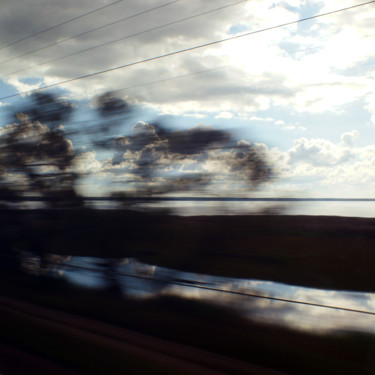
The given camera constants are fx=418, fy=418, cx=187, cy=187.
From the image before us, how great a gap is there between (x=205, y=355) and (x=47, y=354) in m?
1.84

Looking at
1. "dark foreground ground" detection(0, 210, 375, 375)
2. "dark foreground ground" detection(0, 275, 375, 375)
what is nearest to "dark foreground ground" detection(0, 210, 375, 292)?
"dark foreground ground" detection(0, 210, 375, 375)

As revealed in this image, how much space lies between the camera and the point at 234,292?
791 cm

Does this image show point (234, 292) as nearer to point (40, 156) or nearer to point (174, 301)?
point (174, 301)

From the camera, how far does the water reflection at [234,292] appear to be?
6215 mm

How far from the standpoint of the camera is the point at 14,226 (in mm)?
11305

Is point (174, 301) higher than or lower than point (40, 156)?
lower

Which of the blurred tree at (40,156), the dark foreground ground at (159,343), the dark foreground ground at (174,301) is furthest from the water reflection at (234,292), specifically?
the blurred tree at (40,156)

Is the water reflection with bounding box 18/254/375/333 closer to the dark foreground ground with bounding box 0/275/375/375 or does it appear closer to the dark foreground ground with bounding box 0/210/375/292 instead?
the dark foreground ground with bounding box 0/210/375/292

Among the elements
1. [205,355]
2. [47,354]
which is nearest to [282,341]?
[205,355]

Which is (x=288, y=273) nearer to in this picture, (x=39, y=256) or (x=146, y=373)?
(x=146, y=373)

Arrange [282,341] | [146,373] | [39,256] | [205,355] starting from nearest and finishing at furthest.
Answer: [146,373] < [205,355] < [282,341] < [39,256]

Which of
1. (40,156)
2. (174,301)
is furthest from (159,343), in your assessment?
(40,156)

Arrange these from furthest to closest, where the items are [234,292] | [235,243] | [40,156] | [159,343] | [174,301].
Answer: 1. [40,156]
2. [235,243]
3. [234,292]
4. [174,301]
5. [159,343]

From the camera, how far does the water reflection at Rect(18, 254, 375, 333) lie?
621cm
